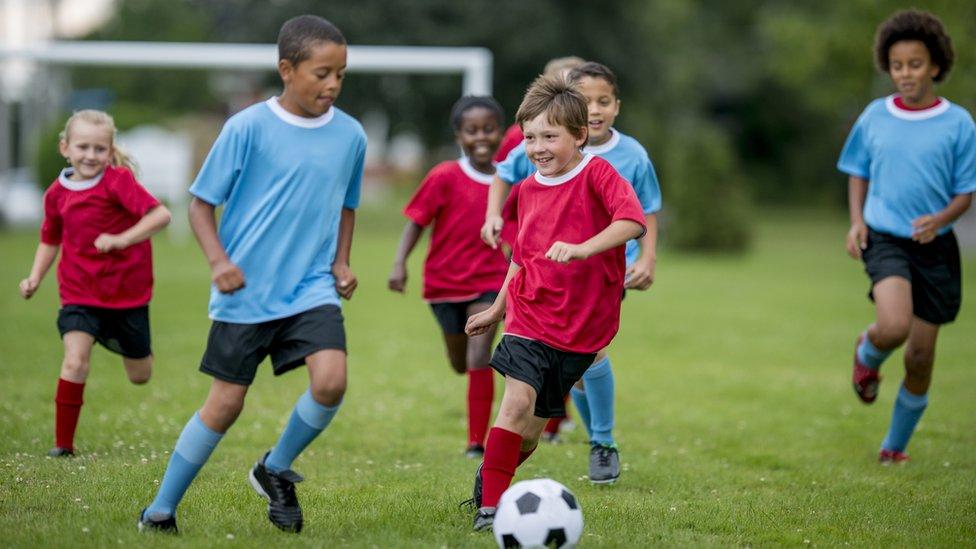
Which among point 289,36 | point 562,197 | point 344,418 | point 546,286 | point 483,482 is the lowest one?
point 344,418

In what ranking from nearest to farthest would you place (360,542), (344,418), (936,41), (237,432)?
1. (360,542)
2. (936,41)
3. (237,432)
4. (344,418)

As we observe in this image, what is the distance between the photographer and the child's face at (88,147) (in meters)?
6.37

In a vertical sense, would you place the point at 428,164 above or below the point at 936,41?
below

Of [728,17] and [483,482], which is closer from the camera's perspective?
[483,482]

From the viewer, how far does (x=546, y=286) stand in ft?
16.4

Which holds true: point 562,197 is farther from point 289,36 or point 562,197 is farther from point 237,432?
point 237,432

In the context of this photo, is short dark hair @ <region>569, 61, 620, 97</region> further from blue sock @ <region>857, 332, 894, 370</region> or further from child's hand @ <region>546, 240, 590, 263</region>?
A: blue sock @ <region>857, 332, 894, 370</region>

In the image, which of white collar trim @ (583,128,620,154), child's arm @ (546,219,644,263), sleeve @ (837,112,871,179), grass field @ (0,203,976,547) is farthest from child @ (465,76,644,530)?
sleeve @ (837,112,871,179)

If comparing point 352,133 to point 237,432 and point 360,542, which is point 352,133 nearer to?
point 360,542

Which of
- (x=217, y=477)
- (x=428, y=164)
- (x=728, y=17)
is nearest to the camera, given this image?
(x=217, y=477)

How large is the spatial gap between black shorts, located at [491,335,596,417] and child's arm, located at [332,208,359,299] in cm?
72

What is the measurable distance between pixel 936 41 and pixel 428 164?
1213 inches

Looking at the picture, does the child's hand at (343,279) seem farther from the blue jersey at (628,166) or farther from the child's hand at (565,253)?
the blue jersey at (628,166)

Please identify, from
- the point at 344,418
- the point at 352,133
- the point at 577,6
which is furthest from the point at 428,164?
the point at 352,133
